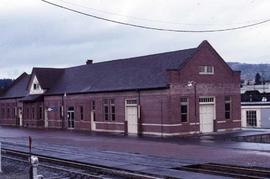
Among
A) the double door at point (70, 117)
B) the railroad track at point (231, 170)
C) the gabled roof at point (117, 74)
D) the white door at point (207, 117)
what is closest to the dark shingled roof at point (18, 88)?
the gabled roof at point (117, 74)

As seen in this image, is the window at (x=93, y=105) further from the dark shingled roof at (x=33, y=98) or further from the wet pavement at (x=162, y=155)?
the wet pavement at (x=162, y=155)

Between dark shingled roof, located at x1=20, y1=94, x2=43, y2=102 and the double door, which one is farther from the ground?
dark shingled roof, located at x1=20, y1=94, x2=43, y2=102

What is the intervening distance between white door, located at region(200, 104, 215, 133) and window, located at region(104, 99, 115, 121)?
7.85 m

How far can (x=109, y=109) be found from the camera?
138 ft

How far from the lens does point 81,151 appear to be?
2645 centimetres

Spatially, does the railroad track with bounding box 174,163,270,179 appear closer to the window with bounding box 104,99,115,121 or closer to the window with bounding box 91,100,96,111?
the window with bounding box 104,99,115,121

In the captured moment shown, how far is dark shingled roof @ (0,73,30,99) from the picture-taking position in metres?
62.5

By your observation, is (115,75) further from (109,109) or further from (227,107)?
(227,107)

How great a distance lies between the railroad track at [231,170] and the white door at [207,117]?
19.2 m

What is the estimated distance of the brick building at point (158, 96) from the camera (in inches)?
1422

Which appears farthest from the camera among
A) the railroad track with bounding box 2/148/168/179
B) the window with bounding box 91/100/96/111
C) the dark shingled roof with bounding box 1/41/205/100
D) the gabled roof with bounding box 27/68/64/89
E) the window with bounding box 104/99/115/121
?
the gabled roof with bounding box 27/68/64/89

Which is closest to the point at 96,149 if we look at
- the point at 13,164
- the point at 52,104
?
the point at 13,164

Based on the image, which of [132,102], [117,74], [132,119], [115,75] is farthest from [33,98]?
[132,102]

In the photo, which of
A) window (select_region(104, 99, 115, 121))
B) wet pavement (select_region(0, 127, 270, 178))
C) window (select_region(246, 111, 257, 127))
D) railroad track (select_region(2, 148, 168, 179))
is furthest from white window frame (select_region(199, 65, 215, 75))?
railroad track (select_region(2, 148, 168, 179))
